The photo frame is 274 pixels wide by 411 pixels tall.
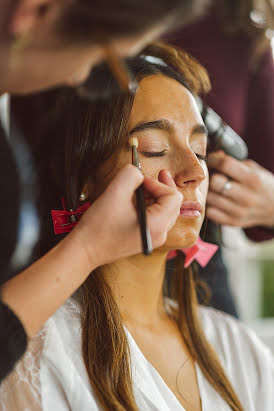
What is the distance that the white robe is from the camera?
0.67 m

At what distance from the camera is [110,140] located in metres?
0.80

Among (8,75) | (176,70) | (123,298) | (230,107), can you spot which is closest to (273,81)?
(230,107)

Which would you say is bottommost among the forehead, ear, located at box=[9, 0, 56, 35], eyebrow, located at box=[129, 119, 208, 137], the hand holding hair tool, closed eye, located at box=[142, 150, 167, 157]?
the hand holding hair tool

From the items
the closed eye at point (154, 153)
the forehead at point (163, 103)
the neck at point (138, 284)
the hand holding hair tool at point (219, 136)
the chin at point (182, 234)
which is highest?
the forehead at point (163, 103)

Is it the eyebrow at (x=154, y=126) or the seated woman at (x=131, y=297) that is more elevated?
the eyebrow at (x=154, y=126)

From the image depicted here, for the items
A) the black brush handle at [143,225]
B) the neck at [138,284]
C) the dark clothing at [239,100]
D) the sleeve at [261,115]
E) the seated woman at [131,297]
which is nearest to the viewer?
the black brush handle at [143,225]

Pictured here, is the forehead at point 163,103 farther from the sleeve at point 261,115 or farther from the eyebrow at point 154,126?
the sleeve at point 261,115

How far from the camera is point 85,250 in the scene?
588 mm

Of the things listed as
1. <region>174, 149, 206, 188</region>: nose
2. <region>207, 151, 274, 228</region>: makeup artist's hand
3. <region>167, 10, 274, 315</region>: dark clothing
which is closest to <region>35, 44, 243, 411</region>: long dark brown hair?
<region>174, 149, 206, 188</region>: nose

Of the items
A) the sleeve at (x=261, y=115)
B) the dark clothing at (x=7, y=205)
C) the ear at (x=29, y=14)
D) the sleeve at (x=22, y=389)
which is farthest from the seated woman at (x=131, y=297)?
the sleeve at (x=261, y=115)

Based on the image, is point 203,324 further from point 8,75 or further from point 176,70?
point 8,75

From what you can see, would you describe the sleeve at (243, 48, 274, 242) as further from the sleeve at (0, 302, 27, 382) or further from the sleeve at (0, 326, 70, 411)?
the sleeve at (0, 302, 27, 382)

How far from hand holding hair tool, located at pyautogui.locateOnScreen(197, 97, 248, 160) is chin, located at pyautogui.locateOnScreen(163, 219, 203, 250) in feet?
0.71

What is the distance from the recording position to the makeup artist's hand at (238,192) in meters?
1.02
